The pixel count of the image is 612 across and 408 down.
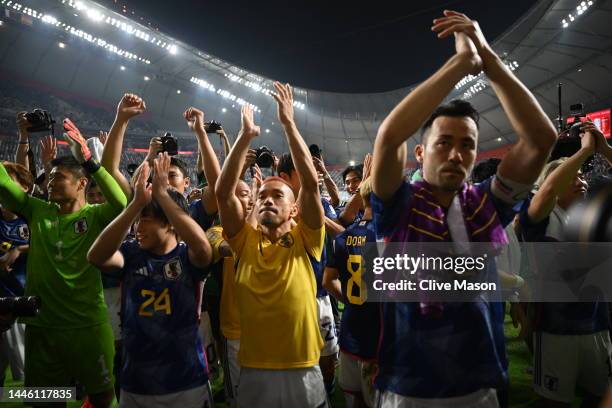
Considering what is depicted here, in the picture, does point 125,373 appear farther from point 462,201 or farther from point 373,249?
point 462,201

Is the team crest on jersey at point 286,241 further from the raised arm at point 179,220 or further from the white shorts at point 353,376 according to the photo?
the white shorts at point 353,376

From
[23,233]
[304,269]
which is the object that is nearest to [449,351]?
[304,269]

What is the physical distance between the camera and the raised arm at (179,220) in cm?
216

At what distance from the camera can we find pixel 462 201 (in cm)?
164

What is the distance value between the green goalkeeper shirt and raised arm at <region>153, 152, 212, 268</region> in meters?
0.66

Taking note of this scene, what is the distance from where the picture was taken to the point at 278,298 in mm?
2207

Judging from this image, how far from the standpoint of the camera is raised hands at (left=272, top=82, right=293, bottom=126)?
7.20 ft

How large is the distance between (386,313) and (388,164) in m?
0.65

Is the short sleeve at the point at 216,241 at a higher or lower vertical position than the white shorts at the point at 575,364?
higher

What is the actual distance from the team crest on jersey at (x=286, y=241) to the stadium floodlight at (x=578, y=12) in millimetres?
21506

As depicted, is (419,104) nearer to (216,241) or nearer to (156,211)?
(156,211)

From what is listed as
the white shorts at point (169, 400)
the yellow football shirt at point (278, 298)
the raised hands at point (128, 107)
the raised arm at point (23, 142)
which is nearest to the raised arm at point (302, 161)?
the yellow football shirt at point (278, 298)

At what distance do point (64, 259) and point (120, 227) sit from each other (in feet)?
3.26

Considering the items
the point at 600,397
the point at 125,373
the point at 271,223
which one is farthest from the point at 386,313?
the point at 600,397
